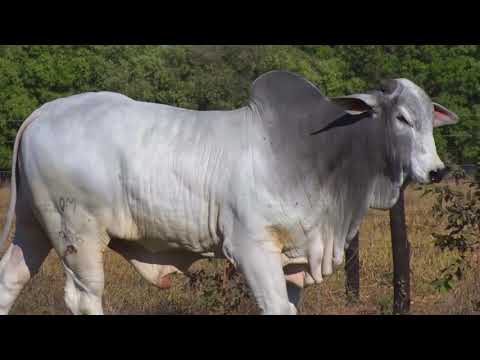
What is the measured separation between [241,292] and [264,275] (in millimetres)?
1576

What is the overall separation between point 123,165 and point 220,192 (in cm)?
68

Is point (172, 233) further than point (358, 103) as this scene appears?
Yes

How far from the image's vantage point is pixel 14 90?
1886cm

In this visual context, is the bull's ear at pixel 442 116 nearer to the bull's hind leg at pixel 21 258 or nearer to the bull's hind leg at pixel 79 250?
the bull's hind leg at pixel 79 250

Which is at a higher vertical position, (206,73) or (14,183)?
(14,183)

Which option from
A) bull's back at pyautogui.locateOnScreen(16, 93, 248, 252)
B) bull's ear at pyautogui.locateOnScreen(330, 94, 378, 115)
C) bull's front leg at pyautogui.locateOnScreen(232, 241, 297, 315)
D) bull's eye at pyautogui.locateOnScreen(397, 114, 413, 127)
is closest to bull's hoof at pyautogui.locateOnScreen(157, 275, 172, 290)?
bull's back at pyautogui.locateOnScreen(16, 93, 248, 252)

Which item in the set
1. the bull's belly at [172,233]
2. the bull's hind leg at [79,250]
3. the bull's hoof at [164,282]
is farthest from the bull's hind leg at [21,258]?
the bull's hoof at [164,282]

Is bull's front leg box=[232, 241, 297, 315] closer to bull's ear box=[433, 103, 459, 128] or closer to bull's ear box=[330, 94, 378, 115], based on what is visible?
bull's ear box=[330, 94, 378, 115]

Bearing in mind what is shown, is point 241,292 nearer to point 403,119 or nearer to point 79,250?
point 79,250

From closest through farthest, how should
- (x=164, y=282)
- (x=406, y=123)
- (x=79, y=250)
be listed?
(x=406, y=123) → (x=79, y=250) → (x=164, y=282)

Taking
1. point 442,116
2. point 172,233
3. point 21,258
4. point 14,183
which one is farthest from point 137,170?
point 442,116

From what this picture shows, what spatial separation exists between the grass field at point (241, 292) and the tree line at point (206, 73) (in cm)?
645

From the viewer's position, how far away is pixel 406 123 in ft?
19.7

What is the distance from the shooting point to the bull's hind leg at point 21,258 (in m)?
6.77
